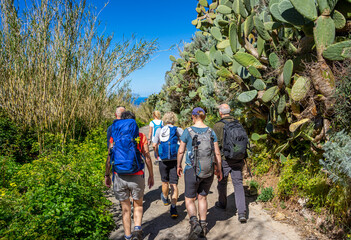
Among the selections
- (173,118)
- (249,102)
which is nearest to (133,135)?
(173,118)

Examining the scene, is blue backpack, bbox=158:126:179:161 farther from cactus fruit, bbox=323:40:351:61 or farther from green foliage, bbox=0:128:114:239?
cactus fruit, bbox=323:40:351:61

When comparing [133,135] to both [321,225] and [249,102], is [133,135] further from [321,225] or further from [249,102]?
[249,102]

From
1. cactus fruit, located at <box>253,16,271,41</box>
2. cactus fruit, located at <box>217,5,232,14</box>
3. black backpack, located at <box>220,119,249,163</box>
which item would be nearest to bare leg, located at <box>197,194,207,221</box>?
black backpack, located at <box>220,119,249,163</box>

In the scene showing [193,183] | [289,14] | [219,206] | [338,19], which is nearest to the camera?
[193,183]

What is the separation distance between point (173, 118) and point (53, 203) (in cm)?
214

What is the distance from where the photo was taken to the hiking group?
2.92 meters

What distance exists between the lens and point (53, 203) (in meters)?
2.94

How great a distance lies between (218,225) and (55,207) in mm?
2346

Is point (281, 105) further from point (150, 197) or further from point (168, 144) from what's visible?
point (150, 197)

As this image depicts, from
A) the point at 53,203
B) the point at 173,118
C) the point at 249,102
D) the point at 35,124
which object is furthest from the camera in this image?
the point at 35,124

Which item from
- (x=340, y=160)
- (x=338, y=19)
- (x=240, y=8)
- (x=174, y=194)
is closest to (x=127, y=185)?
(x=174, y=194)

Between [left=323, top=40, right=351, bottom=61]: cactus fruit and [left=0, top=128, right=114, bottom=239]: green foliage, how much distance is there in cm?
382

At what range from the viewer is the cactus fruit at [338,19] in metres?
3.39

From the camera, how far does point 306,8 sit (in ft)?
10.9
